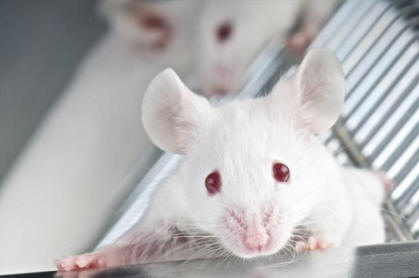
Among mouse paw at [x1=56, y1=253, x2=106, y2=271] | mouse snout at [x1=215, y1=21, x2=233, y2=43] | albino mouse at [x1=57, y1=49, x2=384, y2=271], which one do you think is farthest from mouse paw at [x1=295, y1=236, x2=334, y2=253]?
mouse snout at [x1=215, y1=21, x2=233, y2=43]

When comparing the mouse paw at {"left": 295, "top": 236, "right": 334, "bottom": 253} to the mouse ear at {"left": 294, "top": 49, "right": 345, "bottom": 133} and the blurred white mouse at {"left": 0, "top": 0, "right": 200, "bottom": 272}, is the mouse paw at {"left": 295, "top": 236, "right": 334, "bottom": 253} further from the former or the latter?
the blurred white mouse at {"left": 0, "top": 0, "right": 200, "bottom": 272}

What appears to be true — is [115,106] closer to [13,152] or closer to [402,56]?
[13,152]

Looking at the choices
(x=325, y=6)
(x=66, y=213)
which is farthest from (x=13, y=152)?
(x=325, y=6)

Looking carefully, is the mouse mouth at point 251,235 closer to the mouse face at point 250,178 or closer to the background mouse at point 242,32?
the mouse face at point 250,178

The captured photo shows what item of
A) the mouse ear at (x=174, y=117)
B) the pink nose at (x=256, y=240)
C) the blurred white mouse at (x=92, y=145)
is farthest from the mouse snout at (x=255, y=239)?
the blurred white mouse at (x=92, y=145)

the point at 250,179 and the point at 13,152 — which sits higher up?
the point at 250,179

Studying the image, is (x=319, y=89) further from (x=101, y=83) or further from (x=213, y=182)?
(x=101, y=83)
